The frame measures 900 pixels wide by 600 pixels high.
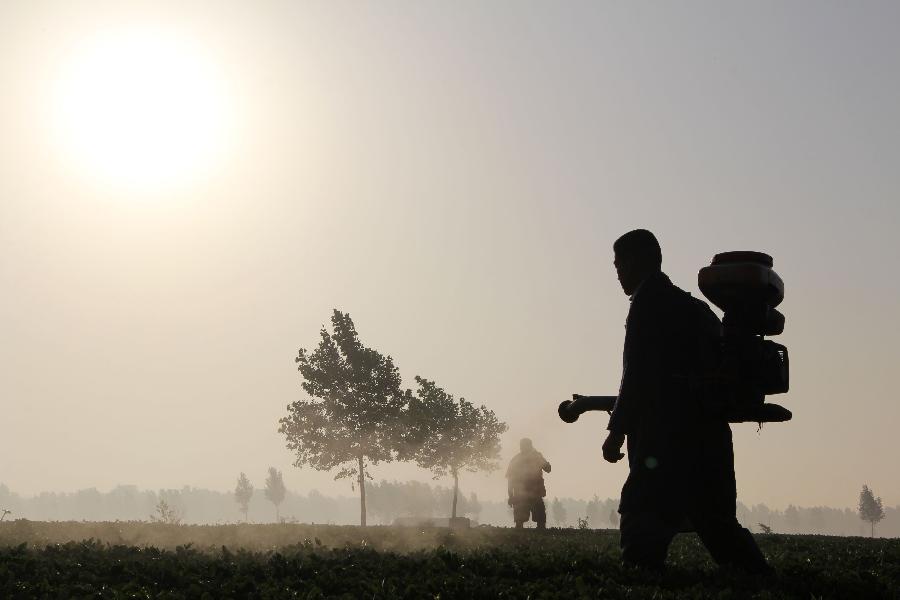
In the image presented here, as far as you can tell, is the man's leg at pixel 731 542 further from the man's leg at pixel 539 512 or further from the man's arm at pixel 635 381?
the man's leg at pixel 539 512

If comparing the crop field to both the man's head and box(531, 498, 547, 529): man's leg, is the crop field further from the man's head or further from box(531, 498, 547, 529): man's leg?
box(531, 498, 547, 529): man's leg

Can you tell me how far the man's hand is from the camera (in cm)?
763

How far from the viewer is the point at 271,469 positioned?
16050cm

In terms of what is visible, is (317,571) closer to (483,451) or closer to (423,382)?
(423,382)

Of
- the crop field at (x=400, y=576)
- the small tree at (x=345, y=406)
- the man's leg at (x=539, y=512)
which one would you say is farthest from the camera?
the small tree at (x=345, y=406)

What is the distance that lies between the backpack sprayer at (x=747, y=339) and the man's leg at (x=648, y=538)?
1048 mm

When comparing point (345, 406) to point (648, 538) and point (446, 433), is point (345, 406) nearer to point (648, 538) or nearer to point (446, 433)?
point (446, 433)

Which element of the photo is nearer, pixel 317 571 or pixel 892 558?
pixel 317 571

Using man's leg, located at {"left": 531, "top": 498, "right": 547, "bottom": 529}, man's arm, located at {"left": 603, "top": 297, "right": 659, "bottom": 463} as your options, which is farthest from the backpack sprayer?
man's leg, located at {"left": 531, "top": 498, "right": 547, "bottom": 529}

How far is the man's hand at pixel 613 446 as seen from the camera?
25.0 feet

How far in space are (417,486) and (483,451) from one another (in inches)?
4303

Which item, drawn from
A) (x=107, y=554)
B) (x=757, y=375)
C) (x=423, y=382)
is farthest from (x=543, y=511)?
(x=423, y=382)

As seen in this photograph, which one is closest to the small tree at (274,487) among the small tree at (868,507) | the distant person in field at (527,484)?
the small tree at (868,507)

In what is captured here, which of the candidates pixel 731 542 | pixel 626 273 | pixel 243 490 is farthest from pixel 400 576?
pixel 243 490
